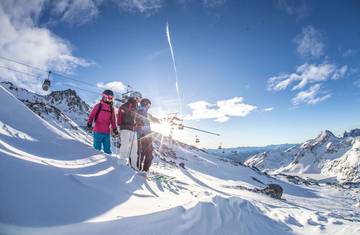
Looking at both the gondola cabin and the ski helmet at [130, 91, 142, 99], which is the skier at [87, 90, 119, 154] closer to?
the ski helmet at [130, 91, 142, 99]

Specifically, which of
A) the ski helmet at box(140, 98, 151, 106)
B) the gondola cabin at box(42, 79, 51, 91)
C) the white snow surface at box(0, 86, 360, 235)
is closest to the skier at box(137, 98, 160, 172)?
the ski helmet at box(140, 98, 151, 106)

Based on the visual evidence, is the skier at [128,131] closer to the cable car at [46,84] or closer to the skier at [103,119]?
the skier at [103,119]

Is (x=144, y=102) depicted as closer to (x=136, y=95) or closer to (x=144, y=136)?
(x=136, y=95)

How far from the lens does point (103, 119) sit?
9.76 metres

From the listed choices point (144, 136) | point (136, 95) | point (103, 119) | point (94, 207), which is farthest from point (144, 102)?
point (94, 207)

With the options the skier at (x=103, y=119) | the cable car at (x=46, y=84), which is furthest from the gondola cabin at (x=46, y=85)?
the skier at (x=103, y=119)

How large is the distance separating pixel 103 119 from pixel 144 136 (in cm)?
167

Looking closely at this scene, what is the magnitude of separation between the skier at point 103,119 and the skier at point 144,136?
954 mm

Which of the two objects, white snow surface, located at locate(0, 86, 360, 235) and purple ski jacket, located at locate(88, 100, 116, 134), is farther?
purple ski jacket, located at locate(88, 100, 116, 134)

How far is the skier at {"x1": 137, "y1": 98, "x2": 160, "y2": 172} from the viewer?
10.1 m

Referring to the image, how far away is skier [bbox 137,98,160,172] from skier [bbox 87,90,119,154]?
95 cm

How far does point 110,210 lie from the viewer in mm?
4066

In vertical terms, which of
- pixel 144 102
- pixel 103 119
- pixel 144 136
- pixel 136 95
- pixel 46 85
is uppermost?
pixel 46 85

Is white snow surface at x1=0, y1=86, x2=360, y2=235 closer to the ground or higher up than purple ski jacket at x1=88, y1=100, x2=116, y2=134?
closer to the ground
